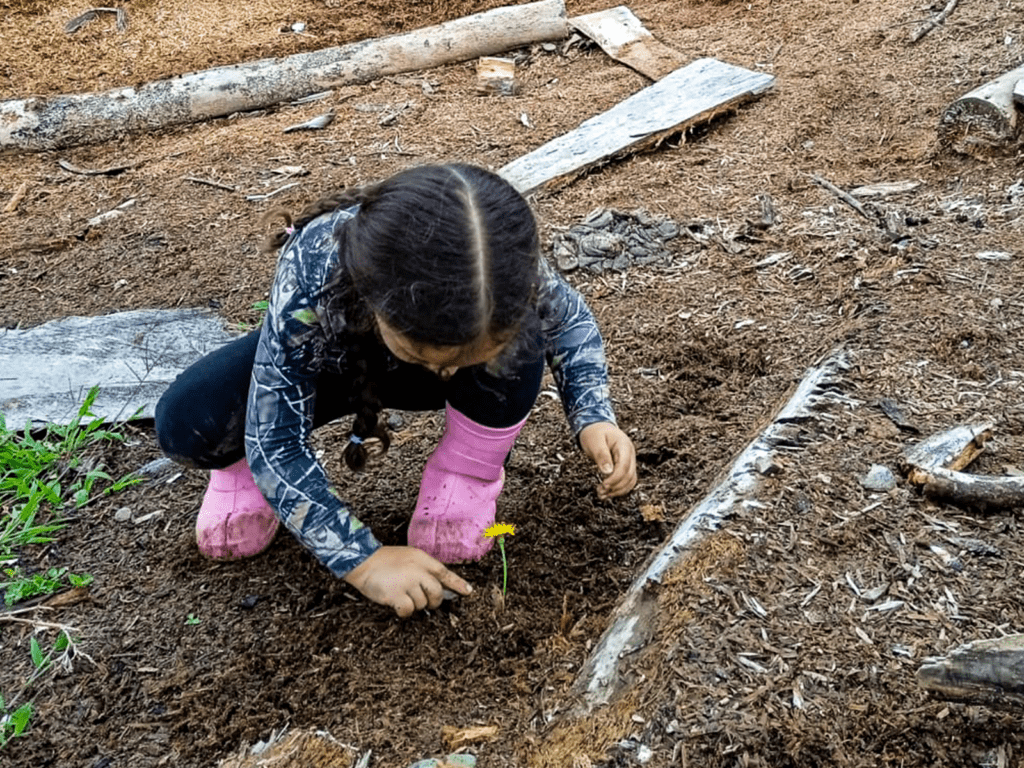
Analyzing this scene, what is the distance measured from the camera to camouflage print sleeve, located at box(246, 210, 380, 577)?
1954 mm

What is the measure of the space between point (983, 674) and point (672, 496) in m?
1.03

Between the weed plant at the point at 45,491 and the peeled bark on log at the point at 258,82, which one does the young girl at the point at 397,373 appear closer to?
the weed plant at the point at 45,491

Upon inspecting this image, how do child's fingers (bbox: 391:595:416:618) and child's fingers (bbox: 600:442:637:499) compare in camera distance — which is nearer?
child's fingers (bbox: 391:595:416:618)

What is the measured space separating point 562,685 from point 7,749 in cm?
112

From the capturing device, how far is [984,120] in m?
3.81

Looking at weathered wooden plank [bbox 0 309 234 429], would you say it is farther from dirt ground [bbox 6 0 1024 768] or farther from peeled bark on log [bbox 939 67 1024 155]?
peeled bark on log [bbox 939 67 1024 155]

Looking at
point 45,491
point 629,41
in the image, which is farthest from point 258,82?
point 45,491

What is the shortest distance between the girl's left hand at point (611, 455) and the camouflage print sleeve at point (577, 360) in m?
0.03

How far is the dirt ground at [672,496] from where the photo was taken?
6.00ft

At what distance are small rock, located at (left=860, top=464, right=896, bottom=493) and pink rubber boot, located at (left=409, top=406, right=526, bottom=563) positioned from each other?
76cm

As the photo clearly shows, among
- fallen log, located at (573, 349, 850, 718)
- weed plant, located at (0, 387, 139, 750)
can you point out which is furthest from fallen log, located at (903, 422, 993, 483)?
weed plant, located at (0, 387, 139, 750)

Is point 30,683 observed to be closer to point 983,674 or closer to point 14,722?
point 14,722

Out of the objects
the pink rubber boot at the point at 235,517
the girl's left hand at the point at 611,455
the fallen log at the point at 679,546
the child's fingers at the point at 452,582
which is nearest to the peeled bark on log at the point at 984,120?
the fallen log at the point at 679,546

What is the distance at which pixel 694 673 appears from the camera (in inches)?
71.3
